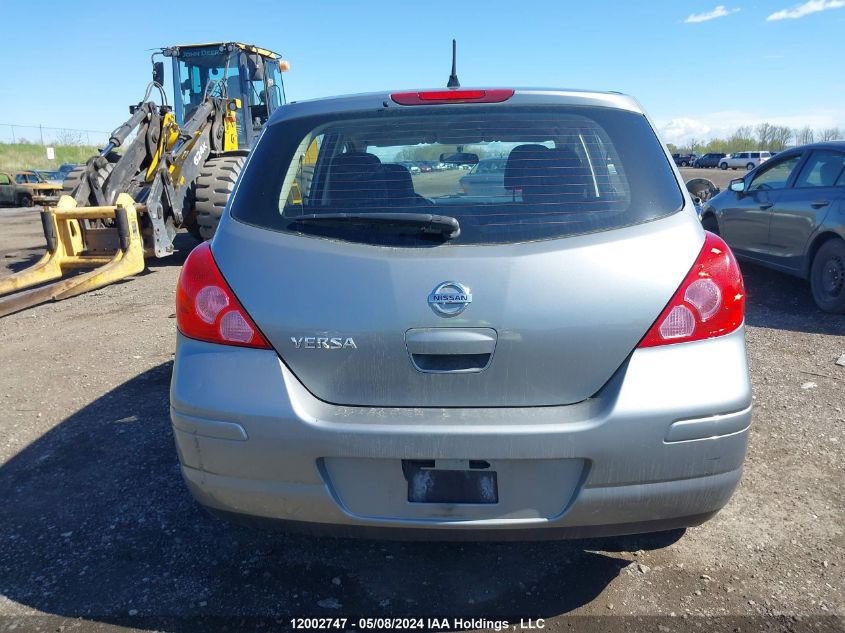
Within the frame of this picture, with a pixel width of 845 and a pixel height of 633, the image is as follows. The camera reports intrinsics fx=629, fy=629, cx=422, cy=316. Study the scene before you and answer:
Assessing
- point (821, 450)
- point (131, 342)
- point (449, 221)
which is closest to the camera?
point (449, 221)

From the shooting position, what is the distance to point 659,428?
1886 millimetres

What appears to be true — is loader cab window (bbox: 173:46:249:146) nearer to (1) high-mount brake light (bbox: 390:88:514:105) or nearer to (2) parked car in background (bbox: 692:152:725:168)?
(1) high-mount brake light (bbox: 390:88:514:105)

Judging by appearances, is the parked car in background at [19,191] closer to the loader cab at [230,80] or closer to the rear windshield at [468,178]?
the loader cab at [230,80]

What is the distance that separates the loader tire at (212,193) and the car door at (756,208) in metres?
6.68

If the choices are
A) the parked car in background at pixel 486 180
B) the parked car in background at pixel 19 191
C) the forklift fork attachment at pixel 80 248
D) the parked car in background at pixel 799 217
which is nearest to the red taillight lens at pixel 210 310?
the parked car in background at pixel 486 180

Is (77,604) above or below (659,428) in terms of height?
below

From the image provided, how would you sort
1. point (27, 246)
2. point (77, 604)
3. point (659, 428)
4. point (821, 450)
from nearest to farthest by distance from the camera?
point (659, 428), point (77, 604), point (821, 450), point (27, 246)

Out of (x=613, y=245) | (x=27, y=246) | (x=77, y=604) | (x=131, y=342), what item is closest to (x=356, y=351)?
(x=613, y=245)

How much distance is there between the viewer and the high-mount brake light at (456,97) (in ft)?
7.53

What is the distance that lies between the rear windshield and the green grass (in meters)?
47.9

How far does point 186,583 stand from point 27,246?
12501 mm

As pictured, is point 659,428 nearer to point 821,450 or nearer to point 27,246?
point 821,450

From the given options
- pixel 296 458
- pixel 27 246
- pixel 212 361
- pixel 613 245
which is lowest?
pixel 27 246

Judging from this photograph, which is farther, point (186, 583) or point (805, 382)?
point (805, 382)
